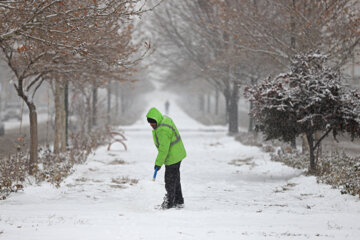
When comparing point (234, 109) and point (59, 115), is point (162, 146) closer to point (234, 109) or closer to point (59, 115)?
point (59, 115)

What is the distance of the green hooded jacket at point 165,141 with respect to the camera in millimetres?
7105

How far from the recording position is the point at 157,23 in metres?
25.2

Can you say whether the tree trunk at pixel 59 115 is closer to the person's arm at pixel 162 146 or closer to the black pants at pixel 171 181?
the black pants at pixel 171 181

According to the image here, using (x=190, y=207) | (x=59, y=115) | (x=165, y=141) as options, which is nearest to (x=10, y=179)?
(x=165, y=141)

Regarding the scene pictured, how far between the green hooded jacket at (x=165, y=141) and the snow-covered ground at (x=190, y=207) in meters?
0.87

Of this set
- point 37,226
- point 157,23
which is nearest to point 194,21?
point 157,23

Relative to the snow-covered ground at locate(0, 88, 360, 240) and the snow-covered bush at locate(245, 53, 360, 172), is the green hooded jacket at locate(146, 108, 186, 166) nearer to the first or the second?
the snow-covered ground at locate(0, 88, 360, 240)

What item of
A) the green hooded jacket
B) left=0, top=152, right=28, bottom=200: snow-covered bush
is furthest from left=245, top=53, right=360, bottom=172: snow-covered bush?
left=0, top=152, right=28, bottom=200: snow-covered bush

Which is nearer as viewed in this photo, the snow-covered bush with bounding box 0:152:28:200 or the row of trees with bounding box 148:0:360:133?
the snow-covered bush with bounding box 0:152:28:200

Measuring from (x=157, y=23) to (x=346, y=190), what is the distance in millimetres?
18757

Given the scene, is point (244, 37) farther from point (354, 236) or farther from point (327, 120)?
point (354, 236)

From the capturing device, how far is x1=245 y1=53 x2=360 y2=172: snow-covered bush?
32.7 feet

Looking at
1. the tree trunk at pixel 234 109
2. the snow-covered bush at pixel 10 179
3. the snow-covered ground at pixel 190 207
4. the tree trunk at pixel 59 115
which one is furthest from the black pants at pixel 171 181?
the tree trunk at pixel 234 109

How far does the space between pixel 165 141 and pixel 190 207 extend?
54.8 inches
